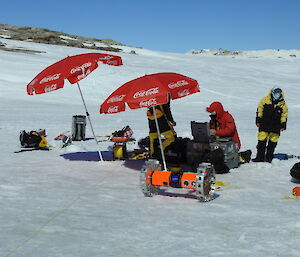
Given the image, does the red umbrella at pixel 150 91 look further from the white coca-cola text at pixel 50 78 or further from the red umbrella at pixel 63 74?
the white coca-cola text at pixel 50 78

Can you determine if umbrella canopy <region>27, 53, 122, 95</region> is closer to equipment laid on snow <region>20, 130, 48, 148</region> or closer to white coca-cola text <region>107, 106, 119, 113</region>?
white coca-cola text <region>107, 106, 119, 113</region>

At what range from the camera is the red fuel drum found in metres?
5.43

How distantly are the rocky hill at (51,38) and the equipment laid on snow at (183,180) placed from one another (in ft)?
121

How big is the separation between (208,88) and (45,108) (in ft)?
41.3

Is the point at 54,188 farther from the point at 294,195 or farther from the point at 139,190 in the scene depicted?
the point at 294,195

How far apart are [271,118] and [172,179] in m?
3.65

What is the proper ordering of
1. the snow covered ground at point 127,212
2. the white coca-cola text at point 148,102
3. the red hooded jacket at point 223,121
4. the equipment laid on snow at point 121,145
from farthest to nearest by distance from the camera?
the equipment laid on snow at point 121,145 → the red hooded jacket at point 223,121 → the white coca-cola text at point 148,102 → the snow covered ground at point 127,212

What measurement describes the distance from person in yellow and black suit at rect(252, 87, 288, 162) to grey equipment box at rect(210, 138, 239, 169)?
869mm

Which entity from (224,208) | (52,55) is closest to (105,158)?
(224,208)

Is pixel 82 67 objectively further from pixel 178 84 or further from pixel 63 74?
pixel 178 84

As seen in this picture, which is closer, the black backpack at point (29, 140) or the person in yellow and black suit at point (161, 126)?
the person in yellow and black suit at point (161, 126)

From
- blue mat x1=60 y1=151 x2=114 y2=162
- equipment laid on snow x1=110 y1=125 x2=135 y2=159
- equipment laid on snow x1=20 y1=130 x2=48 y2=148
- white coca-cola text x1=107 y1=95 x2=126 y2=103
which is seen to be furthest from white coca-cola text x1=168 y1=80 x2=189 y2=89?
equipment laid on snow x1=20 y1=130 x2=48 y2=148

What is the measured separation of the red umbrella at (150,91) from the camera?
5.53 metres

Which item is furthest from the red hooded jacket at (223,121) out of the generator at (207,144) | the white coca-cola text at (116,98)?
the white coca-cola text at (116,98)
